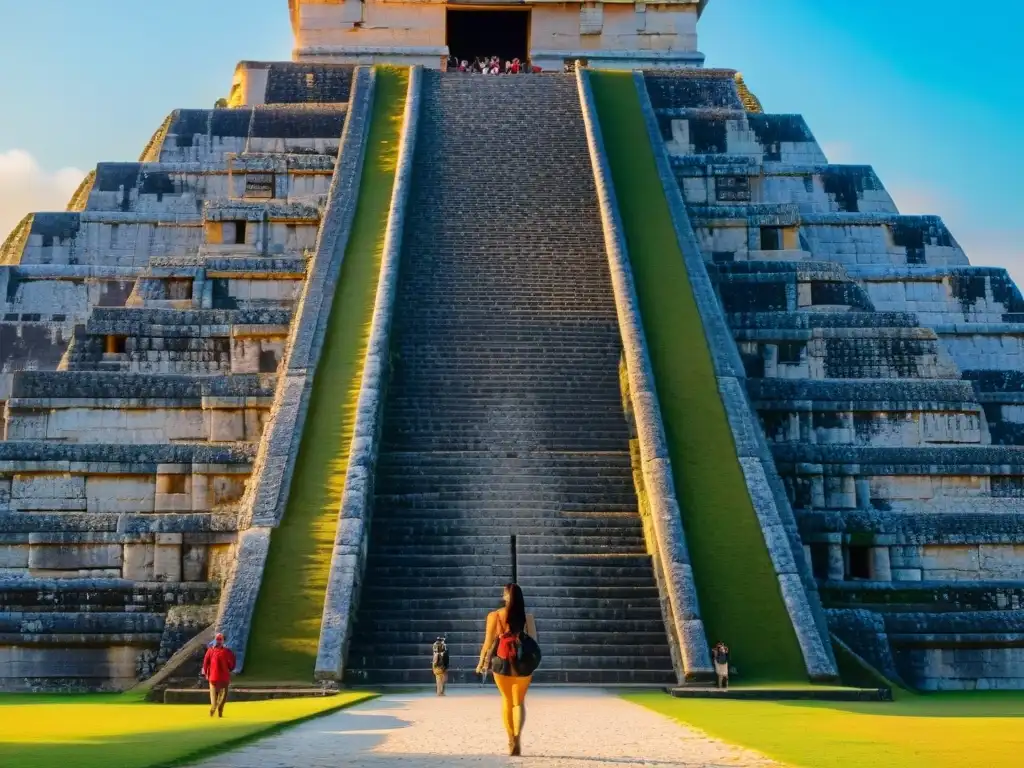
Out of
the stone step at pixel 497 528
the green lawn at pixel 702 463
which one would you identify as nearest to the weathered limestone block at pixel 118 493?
the stone step at pixel 497 528

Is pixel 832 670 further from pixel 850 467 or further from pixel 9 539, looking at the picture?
pixel 9 539

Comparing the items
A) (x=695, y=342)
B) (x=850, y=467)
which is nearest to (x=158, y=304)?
(x=695, y=342)

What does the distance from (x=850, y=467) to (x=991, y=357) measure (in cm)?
634

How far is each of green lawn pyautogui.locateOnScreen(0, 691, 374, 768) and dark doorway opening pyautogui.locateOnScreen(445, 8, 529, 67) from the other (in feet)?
92.5

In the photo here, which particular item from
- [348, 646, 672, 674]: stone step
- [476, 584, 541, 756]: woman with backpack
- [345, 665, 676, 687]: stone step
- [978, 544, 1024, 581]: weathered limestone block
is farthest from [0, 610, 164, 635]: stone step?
[978, 544, 1024, 581]: weathered limestone block

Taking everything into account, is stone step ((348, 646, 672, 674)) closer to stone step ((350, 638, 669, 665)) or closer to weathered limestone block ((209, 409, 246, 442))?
stone step ((350, 638, 669, 665))

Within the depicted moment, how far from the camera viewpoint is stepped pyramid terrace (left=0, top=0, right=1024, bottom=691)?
647 inches

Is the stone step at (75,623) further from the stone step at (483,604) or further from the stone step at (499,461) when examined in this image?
the stone step at (499,461)

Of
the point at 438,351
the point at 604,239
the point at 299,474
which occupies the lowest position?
the point at 299,474

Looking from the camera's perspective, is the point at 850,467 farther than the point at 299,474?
Yes

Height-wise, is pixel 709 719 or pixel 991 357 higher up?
pixel 991 357

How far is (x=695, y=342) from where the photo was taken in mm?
20859

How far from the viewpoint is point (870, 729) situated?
10992 millimetres

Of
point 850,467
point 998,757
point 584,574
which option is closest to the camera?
point 998,757
